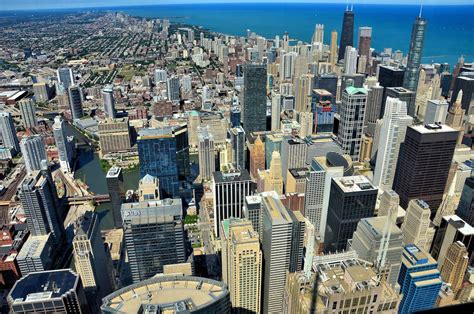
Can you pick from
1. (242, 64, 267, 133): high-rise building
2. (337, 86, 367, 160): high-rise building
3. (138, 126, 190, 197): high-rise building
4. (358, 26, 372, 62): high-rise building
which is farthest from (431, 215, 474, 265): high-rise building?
(358, 26, 372, 62): high-rise building

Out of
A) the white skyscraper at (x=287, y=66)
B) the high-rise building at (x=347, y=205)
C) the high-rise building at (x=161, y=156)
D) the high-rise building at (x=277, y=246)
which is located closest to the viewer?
the high-rise building at (x=277, y=246)

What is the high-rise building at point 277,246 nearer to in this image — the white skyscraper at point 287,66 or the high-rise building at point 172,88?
the high-rise building at point 172,88

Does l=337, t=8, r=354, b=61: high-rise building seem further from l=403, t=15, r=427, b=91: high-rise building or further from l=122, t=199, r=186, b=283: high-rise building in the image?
l=122, t=199, r=186, b=283: high-rise building

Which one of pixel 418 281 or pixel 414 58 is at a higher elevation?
pixel 414 58

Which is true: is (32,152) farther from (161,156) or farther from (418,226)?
(418,226)

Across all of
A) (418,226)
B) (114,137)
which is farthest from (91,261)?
(114,137)

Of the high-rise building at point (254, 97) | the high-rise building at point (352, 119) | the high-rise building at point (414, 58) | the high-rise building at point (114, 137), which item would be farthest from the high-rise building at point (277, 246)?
the high-rise building at point (414, 58)
